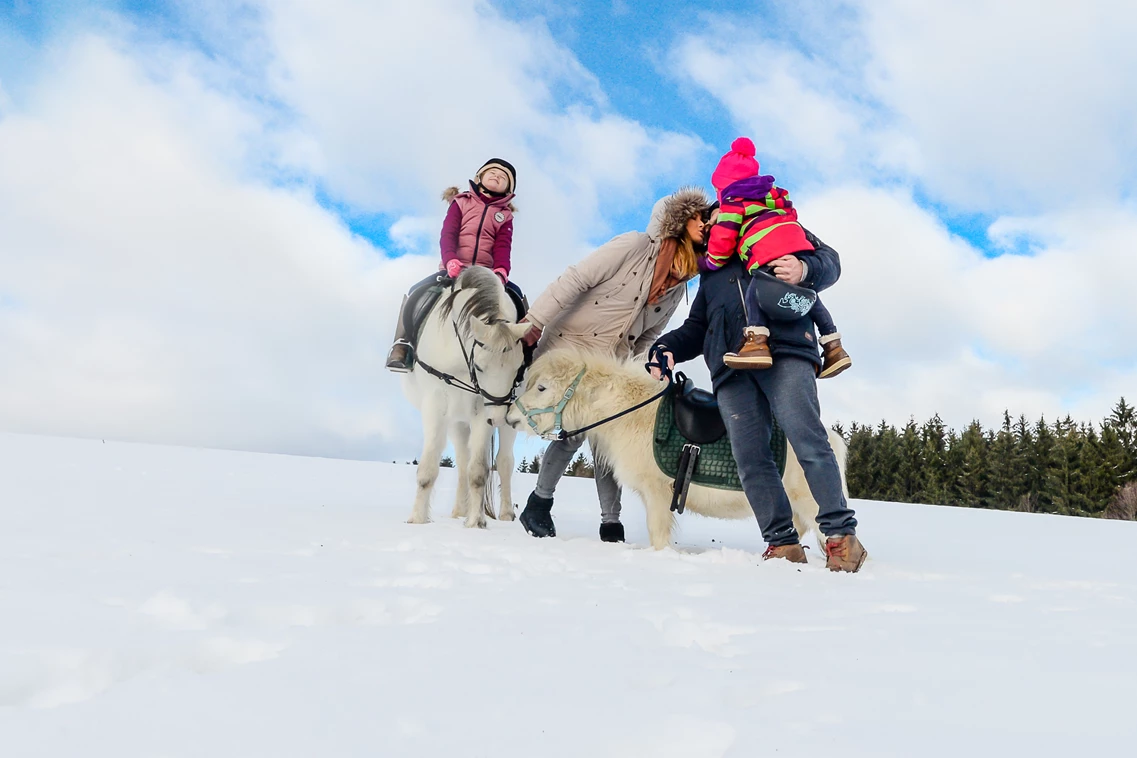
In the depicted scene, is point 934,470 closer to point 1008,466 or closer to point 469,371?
point 1008,466

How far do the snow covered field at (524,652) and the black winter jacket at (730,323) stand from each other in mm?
1213

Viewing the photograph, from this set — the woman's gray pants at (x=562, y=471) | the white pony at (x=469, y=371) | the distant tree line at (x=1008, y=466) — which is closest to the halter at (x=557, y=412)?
the woman's gray pants at (x=562, y=471)

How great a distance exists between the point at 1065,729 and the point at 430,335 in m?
4.83

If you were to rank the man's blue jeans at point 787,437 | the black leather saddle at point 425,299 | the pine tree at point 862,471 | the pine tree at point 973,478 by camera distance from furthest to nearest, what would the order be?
the pine tree at point 862,471 < the pine tree at point 973,478 < the black leather saddle at point 425,299 < the man's blue jeans at point 787,437

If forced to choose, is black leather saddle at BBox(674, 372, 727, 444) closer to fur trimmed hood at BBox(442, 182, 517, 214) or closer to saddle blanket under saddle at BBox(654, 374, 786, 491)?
saddle blanket under saddle at BBox(654, 374, 786, 491)

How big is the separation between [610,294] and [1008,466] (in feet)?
180

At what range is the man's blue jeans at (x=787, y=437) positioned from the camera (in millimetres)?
4031

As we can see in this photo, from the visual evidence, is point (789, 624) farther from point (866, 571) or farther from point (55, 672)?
point (55, 672)

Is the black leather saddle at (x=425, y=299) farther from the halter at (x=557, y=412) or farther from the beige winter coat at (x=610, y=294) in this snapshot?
the halter at (x=557, y=412)

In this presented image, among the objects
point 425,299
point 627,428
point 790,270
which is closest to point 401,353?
point 425,299

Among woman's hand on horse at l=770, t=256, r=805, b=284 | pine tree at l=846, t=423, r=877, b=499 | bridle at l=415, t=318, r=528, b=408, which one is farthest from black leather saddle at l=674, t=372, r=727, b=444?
pine tree at l=846, t=423, r=877, b=499

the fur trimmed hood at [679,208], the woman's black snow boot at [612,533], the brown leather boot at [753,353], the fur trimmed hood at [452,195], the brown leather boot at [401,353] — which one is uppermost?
the fur trimmed hood at [452,195]

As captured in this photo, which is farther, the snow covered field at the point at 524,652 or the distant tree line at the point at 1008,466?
the distant tree line at the point at 1008,466

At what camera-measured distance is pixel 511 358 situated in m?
5.43
